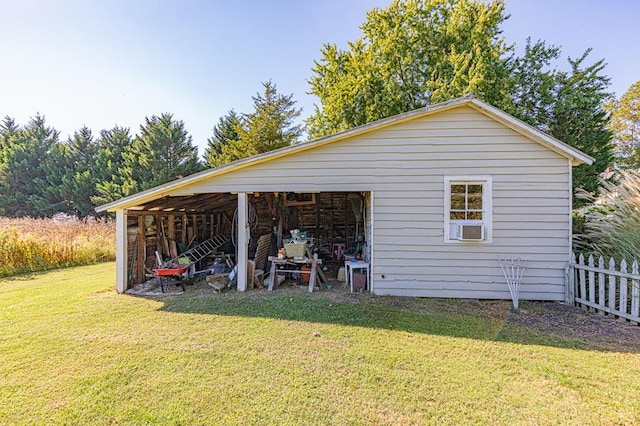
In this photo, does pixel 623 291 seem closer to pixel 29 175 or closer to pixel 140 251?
pixel 140 251

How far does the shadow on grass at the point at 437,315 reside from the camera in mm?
3789

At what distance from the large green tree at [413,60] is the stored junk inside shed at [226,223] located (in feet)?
21.9

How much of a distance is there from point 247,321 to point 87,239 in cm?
950

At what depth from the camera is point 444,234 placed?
18.1 ft

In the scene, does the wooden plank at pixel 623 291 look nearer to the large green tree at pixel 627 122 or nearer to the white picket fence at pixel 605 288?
the white picket fence at pixel 605 288

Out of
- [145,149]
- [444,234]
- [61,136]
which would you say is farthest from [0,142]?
[444,234]

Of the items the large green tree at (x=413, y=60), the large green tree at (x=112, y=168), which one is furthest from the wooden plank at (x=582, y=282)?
the large green tree at (x=112, y=168)

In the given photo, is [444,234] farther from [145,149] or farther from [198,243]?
[145,149]

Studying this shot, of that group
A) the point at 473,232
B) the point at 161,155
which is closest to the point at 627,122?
the point at 473,232

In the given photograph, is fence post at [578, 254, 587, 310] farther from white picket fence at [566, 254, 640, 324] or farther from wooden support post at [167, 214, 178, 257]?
wooden support post at [167, 214, 178, 257]

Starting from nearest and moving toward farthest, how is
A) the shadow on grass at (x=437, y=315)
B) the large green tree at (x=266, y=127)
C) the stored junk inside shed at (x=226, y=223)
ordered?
the shadow on grass at (x=437, y=315) < the stored junk inside shed at (x=226, y=223) < the large green tree at (x=266, y=127)

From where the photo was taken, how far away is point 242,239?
602 cm

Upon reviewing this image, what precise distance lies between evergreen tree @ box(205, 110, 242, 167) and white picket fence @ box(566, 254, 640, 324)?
21.5 m

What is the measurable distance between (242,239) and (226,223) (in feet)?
19.1
